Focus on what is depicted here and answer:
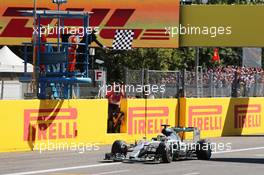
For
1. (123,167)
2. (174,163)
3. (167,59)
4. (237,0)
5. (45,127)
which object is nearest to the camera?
(123,167)

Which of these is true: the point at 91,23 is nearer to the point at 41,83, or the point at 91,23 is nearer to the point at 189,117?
the point at 189,117

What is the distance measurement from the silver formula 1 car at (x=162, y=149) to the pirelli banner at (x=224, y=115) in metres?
9.60

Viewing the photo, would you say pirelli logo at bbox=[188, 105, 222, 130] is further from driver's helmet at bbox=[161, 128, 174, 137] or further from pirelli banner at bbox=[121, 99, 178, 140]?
driver's helmet at bbox=[161, 128, 174, 137]

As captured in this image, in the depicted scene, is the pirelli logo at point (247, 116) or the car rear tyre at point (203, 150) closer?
the car rear tyre at point (203, 150)

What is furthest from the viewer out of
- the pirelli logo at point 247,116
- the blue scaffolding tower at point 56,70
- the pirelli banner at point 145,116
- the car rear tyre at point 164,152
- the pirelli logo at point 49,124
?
the pirelli logo at point 247,116

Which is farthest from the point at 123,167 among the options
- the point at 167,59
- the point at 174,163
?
the point at 167,59

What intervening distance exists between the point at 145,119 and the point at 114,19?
30.9ft

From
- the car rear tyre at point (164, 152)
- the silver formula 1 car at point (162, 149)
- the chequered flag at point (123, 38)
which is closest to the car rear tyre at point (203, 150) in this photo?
the silver formula 1 car at point (162, 149)

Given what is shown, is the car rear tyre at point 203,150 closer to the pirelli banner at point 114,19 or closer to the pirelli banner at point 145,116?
the pirelli banner at point 145,116

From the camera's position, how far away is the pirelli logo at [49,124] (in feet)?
71.8

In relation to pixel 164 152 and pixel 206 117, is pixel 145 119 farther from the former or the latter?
pixel 164 152

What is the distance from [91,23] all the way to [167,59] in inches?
1089

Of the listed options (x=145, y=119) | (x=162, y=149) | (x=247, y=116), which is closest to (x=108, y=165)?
(x=162, y=149)

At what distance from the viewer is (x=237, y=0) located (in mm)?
78938
